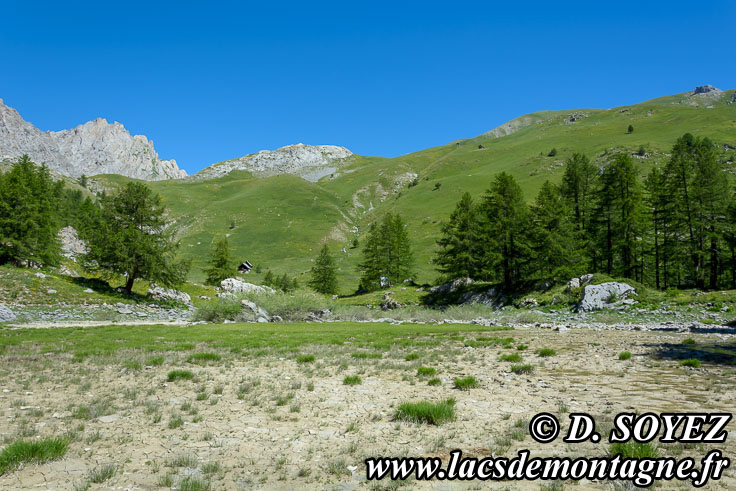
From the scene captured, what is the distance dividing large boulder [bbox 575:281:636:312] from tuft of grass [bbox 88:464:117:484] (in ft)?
114

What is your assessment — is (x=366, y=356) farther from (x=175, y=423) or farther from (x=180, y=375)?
(x=175, y=423)

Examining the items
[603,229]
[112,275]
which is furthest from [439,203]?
[112,275]

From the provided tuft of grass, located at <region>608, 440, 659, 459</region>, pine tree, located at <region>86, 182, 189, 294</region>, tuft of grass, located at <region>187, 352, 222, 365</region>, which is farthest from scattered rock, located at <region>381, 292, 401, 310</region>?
tuft of grass, located at <region>608, 440, 659, 459</region>

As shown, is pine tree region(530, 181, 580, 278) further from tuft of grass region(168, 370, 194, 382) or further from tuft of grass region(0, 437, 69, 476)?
tuft of grass region(0, 437, 69, 476)

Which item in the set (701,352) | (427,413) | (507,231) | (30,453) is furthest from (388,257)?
(30,453)

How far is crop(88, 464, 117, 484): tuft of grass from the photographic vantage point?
508 centimetres

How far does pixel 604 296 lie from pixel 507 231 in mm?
14603

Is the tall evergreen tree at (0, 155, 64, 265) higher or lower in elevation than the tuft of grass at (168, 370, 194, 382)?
higher

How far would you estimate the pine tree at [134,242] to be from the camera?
3847cm

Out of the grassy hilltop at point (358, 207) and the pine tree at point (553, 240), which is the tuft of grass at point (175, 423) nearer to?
the pine tree at point (553, 240)

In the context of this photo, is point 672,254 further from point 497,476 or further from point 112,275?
point 112,275

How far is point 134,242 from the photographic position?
126 feet

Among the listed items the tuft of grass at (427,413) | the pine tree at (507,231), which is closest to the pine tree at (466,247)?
the pine tree at (507,231)

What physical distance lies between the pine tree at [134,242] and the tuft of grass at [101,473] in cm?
3875
